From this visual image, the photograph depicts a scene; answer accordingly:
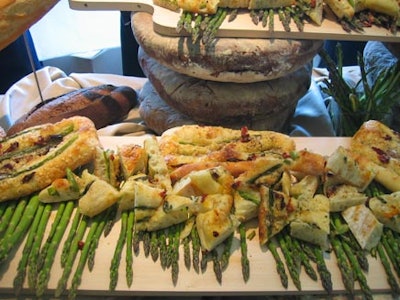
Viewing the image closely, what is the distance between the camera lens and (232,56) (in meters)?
1.99

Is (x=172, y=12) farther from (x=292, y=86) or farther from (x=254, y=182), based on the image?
(x=254, y=182)

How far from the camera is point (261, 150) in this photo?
1.78m

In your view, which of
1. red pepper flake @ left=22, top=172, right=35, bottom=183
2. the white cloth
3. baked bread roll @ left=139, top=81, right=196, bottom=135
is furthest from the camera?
the white cloth

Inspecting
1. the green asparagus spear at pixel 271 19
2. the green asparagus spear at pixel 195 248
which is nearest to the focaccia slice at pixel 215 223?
the green asparagus spear at pixel 195 248

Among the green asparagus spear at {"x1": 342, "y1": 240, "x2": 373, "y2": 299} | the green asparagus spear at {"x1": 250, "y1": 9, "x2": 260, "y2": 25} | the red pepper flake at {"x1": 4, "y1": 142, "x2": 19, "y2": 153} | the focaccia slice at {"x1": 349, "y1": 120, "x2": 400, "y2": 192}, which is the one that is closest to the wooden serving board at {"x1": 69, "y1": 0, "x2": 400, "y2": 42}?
the green asparagus spear at {"x1": 250, "y1": 9, "x2": 260, "y2": 25}

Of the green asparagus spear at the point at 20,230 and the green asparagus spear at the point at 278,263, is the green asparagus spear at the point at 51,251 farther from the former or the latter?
the green asparagus spear at the point at 278,263

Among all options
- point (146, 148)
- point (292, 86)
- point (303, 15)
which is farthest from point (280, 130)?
point (146, 148)

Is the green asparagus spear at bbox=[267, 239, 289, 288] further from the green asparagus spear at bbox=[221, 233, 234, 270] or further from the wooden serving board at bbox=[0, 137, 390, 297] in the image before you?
the green asparagus spear at bbox=[221, 233, 234, 270]

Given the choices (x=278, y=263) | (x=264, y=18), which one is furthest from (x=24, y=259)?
(x=264, y=18)

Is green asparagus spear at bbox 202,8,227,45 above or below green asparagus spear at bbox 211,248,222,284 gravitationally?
above

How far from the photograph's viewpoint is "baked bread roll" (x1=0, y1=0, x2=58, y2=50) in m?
1.83

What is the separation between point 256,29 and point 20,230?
1.44 metres

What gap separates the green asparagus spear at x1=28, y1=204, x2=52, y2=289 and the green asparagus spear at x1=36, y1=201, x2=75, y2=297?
0.02 metres

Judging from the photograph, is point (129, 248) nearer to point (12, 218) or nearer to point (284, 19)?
point (12, 218)
